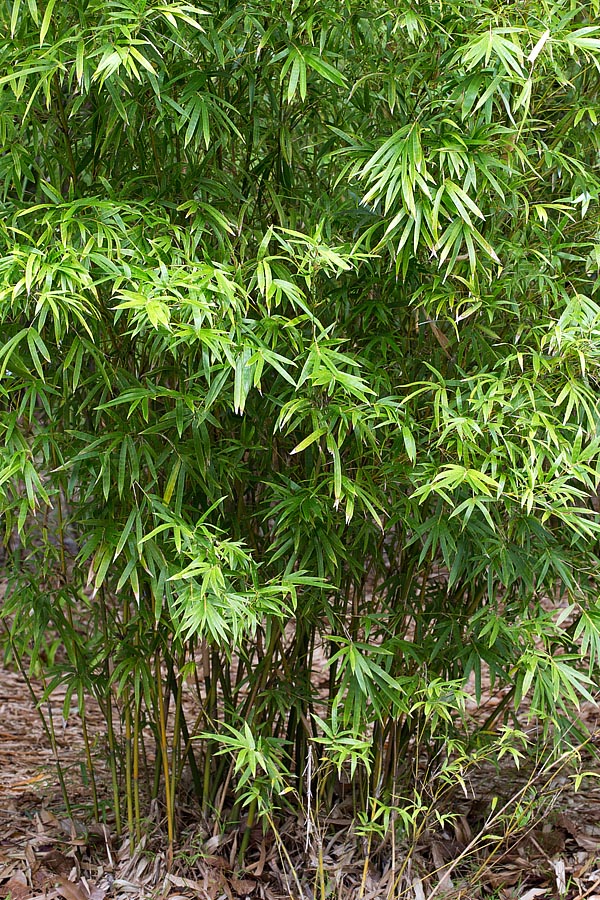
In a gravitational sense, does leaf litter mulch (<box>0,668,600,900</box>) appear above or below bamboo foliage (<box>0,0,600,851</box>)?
below

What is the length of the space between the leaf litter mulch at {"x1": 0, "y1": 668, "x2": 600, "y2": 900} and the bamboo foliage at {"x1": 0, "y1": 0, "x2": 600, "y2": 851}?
0.15 metres

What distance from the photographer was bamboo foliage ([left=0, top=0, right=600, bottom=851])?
1900mm

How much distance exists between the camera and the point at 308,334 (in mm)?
2236

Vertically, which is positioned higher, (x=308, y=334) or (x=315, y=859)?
(x=308, y=334)

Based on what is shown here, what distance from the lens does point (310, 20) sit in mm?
1930

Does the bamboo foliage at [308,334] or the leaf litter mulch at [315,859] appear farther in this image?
the leaf litter mulch at [315,859]

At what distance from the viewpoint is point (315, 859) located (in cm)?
247

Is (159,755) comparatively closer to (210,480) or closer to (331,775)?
(331,775)

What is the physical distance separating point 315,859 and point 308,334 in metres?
1.39

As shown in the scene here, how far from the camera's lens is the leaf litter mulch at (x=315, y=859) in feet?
8.15

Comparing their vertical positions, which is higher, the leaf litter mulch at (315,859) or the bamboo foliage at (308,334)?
the bamboo foliage at (308,334)

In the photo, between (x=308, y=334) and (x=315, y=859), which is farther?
(x=315, y=859)

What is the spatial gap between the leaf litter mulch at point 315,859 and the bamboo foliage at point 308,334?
15 cm

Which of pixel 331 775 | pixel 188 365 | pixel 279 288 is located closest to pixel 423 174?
pixel 279 288
